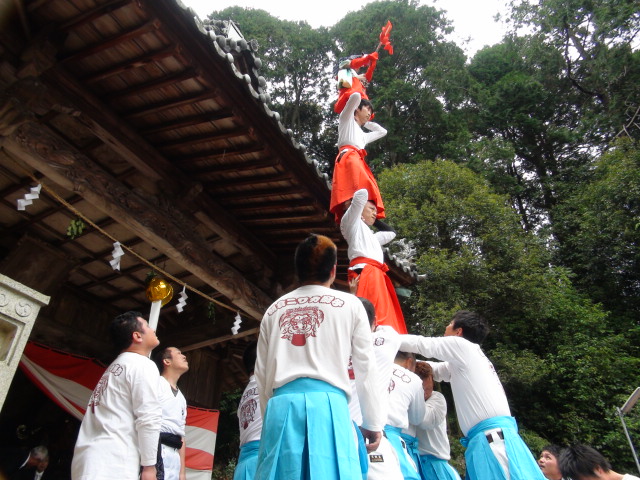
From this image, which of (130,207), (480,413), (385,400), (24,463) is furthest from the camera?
(24,463)

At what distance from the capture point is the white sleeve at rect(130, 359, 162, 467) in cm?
284

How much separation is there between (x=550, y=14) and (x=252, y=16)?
16.1m

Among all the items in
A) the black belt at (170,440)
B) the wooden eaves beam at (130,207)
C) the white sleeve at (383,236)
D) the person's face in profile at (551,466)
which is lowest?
the person's face in profile at (551,466)

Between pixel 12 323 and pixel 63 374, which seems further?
pixel 63 374

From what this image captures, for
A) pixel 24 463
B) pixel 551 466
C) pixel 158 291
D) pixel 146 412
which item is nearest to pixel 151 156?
pixel 158 291

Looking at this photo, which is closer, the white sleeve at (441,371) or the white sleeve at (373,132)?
the white sleeve at (441,371)

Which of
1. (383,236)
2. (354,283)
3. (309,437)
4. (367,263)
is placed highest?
(383,236)

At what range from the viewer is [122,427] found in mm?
2867

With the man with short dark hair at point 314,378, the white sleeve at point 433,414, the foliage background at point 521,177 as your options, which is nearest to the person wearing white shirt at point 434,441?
the white sleeve at point 433,414

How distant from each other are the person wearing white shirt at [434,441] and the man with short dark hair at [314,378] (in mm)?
1648

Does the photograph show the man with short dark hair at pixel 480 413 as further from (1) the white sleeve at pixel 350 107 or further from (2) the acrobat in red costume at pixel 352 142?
(1) the white sleeve at pixel 350 107

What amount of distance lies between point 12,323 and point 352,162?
3.04 metres

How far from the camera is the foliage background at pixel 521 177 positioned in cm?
1383

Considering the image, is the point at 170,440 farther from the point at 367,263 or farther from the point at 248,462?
the point at 367,263
